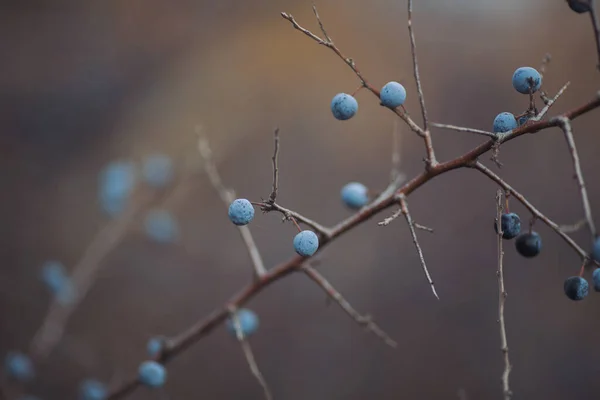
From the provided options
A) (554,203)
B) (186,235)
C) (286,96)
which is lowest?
(554,203)

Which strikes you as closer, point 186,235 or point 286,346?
point 286,346

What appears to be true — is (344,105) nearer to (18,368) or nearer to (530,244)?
(530,244)

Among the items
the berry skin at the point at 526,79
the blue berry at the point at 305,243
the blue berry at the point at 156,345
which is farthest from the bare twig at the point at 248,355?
the berry skin at the point at 526,79

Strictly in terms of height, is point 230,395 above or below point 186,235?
below

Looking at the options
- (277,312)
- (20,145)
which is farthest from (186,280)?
(20,145)

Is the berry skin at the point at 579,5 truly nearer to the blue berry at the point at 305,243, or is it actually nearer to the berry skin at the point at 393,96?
the berry skin at the point at 393,96

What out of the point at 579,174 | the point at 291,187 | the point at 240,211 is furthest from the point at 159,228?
the point at 579,174

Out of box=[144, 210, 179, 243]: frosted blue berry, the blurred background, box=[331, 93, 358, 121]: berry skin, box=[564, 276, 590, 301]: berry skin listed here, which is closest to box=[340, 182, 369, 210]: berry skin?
box=[331, 93, 358, 121]: berry skin

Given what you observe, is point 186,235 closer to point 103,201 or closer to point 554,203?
point 103,201
